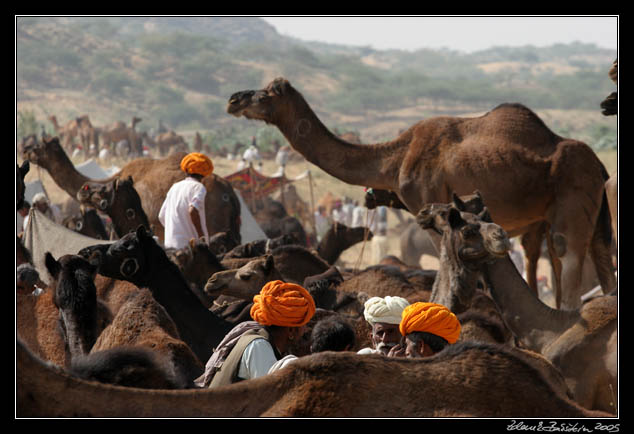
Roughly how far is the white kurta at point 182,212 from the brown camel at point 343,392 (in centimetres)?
616

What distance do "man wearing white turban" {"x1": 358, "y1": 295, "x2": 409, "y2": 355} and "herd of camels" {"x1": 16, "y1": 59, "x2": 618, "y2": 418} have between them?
599 millimetres

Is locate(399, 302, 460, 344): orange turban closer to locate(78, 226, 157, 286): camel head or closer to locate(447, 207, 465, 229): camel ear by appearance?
locate(447, 207, 465, 229): camel ear

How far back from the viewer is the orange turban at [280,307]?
4.30 meters

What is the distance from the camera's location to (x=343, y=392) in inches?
116

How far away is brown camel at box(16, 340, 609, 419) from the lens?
2814 millimetres

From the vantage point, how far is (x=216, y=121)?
85.4 meters

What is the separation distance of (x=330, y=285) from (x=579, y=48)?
20213 centimetres

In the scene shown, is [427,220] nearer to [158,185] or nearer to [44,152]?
[158,185]

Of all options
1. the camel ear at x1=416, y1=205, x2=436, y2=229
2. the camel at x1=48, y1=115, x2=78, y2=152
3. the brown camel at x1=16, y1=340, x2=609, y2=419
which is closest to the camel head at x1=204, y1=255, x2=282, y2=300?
the camel ear at x1=416, y1=205, x2=436, y2=229

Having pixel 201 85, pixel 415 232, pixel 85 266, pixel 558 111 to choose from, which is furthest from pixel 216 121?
pixel 85 266

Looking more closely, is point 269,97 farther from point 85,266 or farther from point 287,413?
point 287,413

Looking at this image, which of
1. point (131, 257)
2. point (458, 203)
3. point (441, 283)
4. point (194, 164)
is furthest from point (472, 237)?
point (194, 164)

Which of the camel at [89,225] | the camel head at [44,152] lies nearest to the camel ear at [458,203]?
the camel at [89,225]

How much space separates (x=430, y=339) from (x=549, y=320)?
2.87 m
